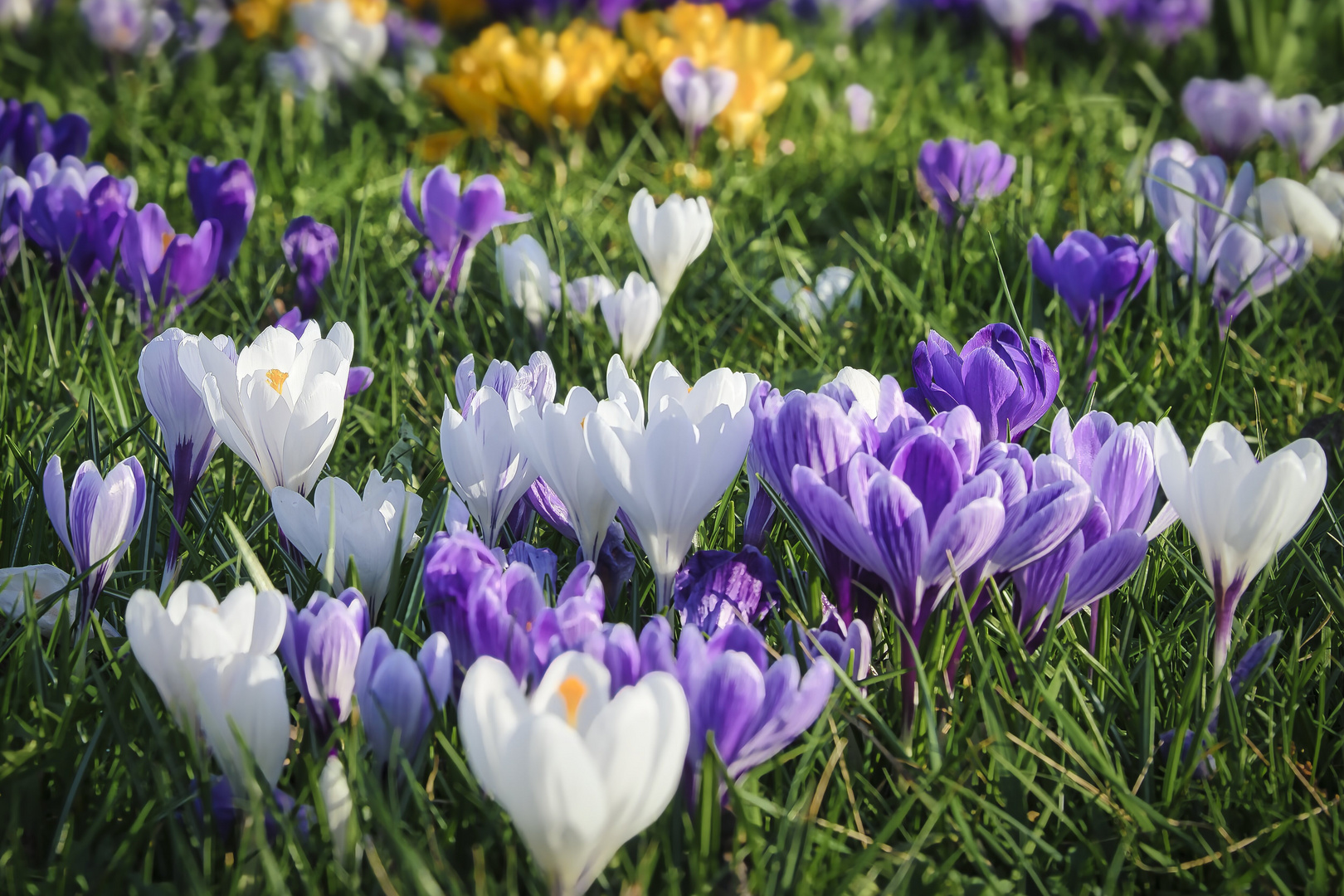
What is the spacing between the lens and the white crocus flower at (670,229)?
1876mm

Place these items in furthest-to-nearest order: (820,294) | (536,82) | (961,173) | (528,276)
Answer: (536,82)
(961,173)
(820,294)
(528,276)

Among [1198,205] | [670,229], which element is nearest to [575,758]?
[670,229]

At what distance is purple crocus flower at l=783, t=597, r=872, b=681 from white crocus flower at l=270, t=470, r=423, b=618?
39cm

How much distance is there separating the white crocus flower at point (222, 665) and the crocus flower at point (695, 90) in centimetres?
243

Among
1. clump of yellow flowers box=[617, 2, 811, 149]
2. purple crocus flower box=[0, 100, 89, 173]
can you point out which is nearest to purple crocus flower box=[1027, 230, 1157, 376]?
clump of yellow flowers box=[617, 2, 811, 149]


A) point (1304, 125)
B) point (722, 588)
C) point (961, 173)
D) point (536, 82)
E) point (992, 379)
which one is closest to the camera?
point (722, 588)

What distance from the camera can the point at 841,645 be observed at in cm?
103

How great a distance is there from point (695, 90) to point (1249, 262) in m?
1.56

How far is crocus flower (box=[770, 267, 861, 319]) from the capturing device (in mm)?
2158

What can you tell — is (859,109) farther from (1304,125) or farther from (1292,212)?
(1292,212)

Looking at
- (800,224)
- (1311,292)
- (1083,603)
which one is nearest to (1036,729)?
(1083,603)

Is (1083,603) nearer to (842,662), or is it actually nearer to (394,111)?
(842,662)

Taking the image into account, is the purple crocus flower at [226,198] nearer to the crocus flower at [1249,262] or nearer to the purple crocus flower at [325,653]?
the purple crocus flower at [325,653]

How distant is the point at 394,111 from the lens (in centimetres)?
381
